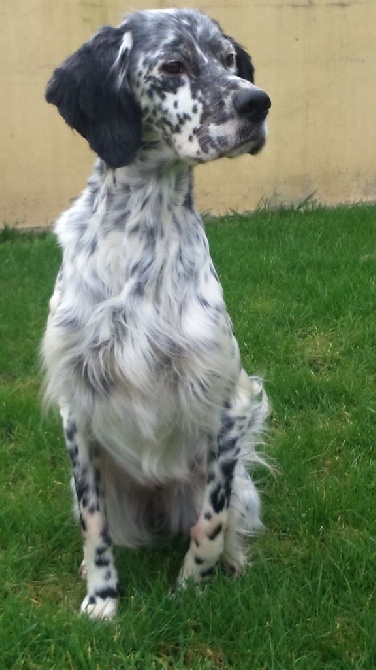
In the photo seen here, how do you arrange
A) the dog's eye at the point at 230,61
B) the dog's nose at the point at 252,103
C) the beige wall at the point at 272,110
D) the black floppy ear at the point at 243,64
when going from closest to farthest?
1. the dog's nose at the point at 252,103
2. the dog's eye at the point at 230,61
3. the black floppy ear at the point at 243,64
4. the beige wall at the point at 272,110

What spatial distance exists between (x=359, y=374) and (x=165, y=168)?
1.77m

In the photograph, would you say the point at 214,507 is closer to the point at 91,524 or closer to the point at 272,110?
the point at 91,524

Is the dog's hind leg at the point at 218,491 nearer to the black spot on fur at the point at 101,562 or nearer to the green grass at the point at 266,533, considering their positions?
the green grass at the point at 266,533

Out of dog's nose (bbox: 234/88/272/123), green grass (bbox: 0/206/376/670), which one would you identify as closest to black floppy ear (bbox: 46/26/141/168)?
dog's nose (bbox: 234/88/272/123)

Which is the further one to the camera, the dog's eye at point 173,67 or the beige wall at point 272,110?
the beige wall at point 272,110

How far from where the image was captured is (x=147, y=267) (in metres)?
2.33

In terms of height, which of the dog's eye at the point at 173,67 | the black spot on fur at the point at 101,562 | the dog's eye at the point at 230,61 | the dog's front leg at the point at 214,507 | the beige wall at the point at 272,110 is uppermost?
the dog's eye at the point at 173,67

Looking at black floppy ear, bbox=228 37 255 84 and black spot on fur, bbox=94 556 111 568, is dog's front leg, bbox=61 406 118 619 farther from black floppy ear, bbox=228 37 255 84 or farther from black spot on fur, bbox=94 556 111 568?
black floppy ear, bbox=228 37 255 84

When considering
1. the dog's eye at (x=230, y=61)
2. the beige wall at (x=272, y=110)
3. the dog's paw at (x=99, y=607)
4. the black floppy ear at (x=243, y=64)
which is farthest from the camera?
the beige wall at (x=272, y=110)

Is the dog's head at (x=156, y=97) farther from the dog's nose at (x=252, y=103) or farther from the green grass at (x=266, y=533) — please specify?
the green grass at (x=266, y=533)

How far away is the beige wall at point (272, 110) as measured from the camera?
6863mm

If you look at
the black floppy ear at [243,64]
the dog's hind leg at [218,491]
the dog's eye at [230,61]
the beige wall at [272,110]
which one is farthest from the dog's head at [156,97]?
the beige wall at [272,110]

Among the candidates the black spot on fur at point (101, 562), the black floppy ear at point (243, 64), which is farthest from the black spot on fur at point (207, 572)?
the black floppy ear at point (243, 64)

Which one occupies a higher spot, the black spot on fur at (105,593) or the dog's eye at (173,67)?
the dog's eye at (173,67)
